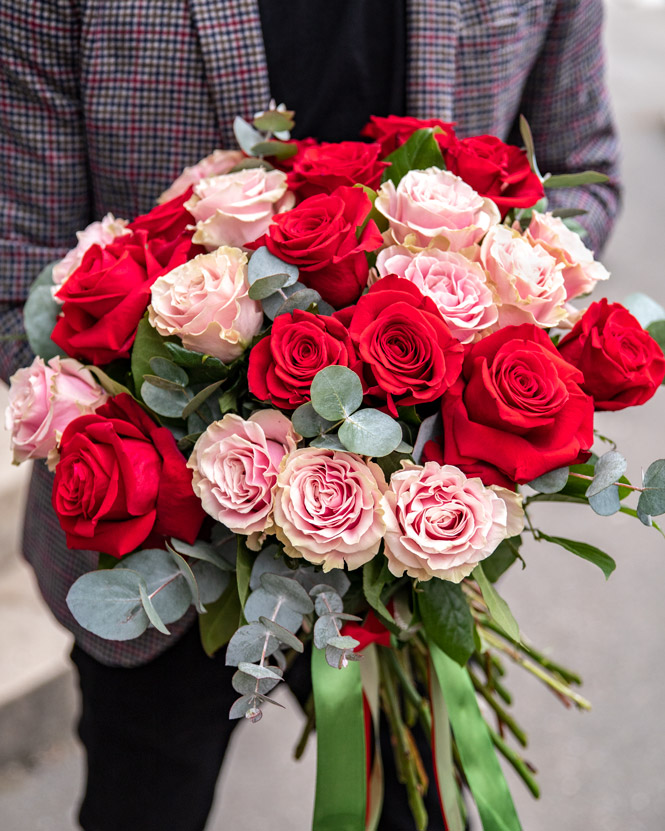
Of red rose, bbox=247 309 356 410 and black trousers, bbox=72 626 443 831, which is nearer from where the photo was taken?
red rose, bbox=247 309 356 410

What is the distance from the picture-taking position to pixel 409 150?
591mm

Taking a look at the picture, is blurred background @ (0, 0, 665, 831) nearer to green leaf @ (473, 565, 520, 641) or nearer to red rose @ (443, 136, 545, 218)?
green leaf @ (473, 565, 520, 641)

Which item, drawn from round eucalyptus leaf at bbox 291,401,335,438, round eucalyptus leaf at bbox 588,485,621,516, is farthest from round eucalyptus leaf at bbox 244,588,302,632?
round eucalyptus leaf at bbox 588,485,621,516

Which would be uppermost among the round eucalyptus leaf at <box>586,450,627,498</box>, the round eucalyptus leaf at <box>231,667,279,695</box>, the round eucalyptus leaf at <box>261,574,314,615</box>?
Result: the round eucalyptus leaf at <box>586,450,627,498</box>

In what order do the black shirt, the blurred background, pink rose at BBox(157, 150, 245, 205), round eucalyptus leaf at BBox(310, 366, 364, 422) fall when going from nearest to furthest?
round eucalyptus leaf at BBox(310, 366, 364, 422)
pink rose at BBox(157, 150, 245, 205)
the black shirt
the blurred background

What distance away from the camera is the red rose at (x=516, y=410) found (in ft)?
1.48

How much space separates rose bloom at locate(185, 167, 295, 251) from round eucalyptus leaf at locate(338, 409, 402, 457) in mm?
181

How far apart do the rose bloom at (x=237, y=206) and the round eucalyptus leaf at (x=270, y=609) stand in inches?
9.7

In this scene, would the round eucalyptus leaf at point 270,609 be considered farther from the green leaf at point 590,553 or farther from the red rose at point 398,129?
the red rose at point 398,129

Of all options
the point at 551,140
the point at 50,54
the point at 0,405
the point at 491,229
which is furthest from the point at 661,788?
the point at 0,405

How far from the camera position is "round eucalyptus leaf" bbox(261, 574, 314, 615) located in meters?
0.50

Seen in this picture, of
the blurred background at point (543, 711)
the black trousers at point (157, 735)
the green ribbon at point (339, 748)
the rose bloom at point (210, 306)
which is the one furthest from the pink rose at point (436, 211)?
the blurred background at point (543, 711)

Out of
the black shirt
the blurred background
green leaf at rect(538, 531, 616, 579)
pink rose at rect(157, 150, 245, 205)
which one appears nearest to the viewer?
green leaf at rect(538, 531, 616, 579)

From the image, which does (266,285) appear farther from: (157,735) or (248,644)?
(157,735)
